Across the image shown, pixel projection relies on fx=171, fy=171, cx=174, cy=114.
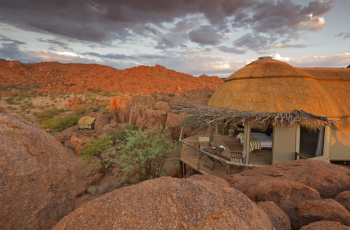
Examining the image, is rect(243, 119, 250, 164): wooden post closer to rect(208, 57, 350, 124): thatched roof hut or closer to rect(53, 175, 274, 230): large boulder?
rect(208, 57, 350, 124): thatched roof hut

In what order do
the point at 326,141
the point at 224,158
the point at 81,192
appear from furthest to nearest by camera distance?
1. the point at 224,158
2. the point at 81,192
3. the point at 326,141

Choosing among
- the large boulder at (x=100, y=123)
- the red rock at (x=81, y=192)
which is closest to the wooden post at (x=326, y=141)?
the red rock at (x=81, y=192)

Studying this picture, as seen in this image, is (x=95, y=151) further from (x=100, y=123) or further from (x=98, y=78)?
(x=98, y=78)

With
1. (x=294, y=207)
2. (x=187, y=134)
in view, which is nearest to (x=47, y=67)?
(x=187, y=134)

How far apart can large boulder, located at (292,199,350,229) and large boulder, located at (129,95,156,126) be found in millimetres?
15205

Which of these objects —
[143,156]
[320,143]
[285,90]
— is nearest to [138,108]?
[143,156]

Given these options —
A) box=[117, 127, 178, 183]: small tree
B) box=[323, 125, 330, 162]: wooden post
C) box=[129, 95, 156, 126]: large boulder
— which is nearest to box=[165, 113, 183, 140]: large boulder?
box=[129, 95, 156, 126]: large boulder

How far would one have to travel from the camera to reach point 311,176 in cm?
311

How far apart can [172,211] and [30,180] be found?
2654 mm

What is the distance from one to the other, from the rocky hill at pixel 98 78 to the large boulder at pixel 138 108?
3070 centimetres

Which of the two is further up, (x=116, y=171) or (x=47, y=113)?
(x=47, y=113)

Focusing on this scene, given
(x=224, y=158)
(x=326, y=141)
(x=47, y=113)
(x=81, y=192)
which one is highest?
(x=326, y=141)

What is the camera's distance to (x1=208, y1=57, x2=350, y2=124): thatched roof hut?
7.73 metres

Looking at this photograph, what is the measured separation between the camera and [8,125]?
299 centimetres
